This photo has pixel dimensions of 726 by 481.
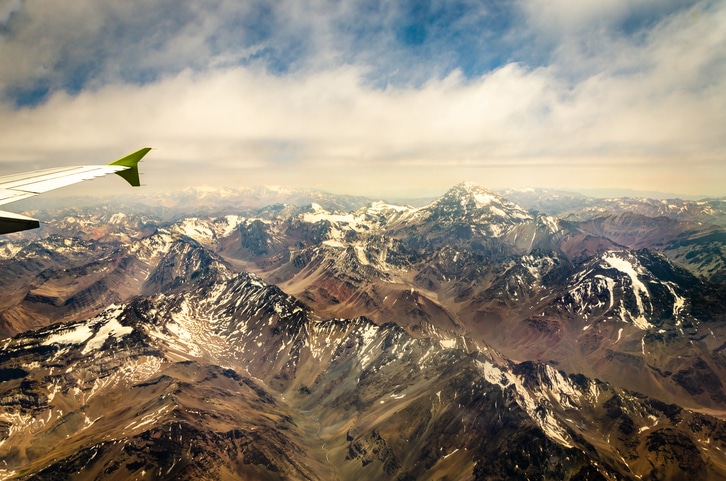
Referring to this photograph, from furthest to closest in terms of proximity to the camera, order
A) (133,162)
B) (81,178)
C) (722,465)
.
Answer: (722,465) → (133,162) → (81,178)

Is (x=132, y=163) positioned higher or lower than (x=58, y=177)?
higher

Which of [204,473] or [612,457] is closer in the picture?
→ [204,473]

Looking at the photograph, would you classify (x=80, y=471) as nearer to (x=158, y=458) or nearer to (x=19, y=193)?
(x=158, y=458)

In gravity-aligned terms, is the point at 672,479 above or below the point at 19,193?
below

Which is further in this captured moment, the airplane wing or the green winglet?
the green winglet

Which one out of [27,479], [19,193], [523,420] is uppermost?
[19,193]

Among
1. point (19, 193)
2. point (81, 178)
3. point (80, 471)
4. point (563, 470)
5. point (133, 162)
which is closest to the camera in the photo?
point (19, 193)

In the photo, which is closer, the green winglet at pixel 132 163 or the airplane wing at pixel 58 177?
the airplane wing at pixel 58 177

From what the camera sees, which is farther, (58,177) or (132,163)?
(132,163)

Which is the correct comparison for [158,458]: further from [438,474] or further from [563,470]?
[563,470]

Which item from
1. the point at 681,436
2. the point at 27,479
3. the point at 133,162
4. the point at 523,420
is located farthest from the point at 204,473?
the point at 681,436
